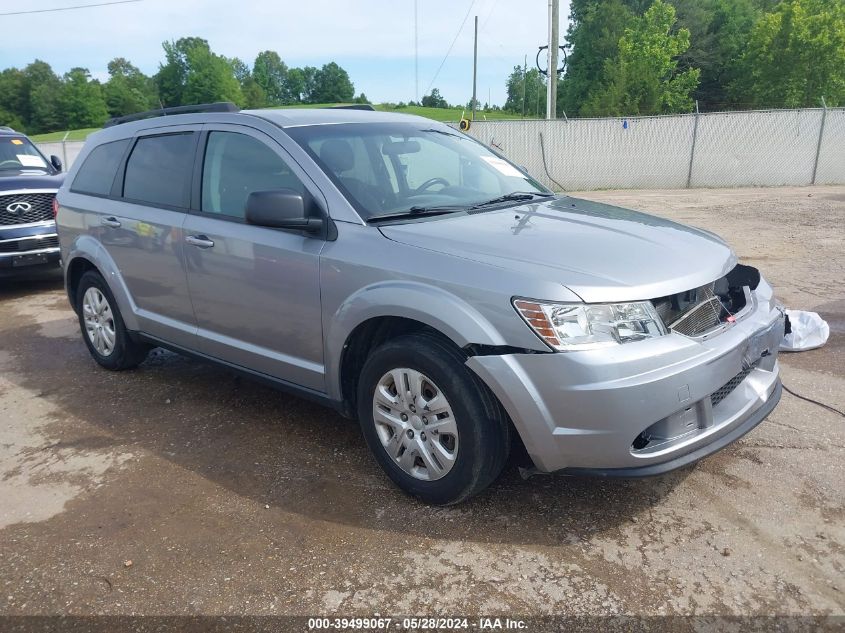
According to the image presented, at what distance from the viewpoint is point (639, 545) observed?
9.37 feet

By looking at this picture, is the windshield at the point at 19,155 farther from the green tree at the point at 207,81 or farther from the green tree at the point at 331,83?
the green tree at the point at 331,83

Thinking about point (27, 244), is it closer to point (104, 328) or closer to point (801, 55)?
point (104, 328)

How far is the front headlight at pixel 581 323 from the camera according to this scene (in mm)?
2637

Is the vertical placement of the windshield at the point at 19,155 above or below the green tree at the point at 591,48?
below

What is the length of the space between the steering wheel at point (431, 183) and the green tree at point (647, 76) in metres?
38.4

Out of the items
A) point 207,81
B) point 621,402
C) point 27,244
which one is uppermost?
point 207,81

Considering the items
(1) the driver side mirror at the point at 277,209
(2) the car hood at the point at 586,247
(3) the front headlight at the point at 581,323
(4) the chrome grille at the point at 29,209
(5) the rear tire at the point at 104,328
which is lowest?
(5) the rear tire at the point at 104,328

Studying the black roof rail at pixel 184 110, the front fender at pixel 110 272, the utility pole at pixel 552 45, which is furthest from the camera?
the utility pole at pixel 552 45

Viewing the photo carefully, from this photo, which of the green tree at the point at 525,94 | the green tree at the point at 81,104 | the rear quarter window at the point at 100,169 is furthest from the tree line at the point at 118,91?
the rear quarter window at the point at 100,169

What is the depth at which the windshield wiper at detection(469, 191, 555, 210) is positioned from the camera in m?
3.74

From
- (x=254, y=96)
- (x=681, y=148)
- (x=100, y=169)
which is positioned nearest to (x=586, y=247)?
(x=100, y=169)

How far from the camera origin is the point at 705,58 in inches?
2132

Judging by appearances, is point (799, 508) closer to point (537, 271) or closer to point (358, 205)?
point (537, 271)

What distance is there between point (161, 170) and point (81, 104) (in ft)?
286
